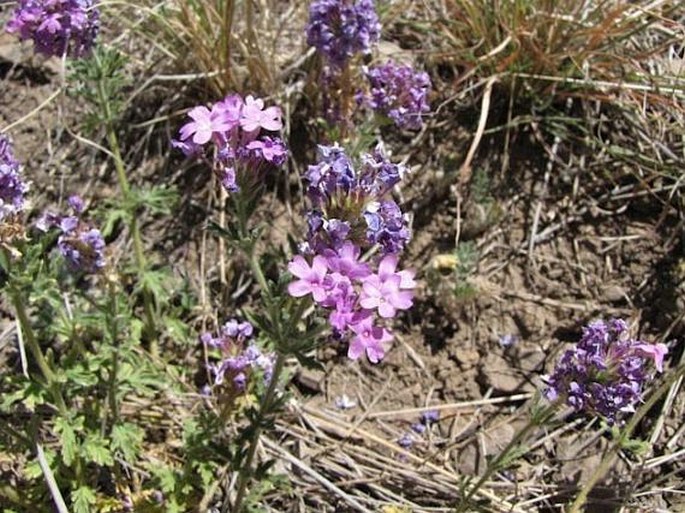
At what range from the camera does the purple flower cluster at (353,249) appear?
6.68 feet

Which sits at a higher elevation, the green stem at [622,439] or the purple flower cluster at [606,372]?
the purple flower cluster at [606,372]

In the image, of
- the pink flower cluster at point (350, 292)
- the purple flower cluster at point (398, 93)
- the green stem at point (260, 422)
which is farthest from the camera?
the purple flower cluster at point (398, 93)

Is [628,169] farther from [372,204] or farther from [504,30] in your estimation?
[372,204]

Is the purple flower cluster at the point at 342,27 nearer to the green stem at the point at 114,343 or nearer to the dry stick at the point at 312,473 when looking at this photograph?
the green stem at the point at 114,343

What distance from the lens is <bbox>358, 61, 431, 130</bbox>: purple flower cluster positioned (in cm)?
327

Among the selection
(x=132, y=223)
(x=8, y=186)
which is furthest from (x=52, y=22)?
(x=132, y=223)

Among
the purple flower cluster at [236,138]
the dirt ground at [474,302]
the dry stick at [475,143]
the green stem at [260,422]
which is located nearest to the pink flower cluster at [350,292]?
the purple flower cluster at [236,138]

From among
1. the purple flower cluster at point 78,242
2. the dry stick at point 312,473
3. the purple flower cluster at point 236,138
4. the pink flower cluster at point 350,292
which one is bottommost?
the dry stick at point 312,473

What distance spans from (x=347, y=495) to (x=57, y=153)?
2162 mm

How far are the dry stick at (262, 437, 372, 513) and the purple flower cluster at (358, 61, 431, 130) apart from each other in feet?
4.46

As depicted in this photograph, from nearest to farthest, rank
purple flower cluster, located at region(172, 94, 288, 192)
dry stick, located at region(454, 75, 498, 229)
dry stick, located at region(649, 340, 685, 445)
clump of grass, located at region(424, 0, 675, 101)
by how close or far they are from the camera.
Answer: purple flower cluster, located at region(172, 94, 288, 192), dry stick, located at region(649, 340, 685, 445), dry stick, located at region(454, 75, 498, 229), clump of grass, located at region(424, 0, 675, 101)

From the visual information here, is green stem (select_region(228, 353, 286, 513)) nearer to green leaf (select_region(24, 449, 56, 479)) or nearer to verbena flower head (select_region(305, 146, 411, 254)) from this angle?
verbena flower head (select_region(305, 146, 411, 254))

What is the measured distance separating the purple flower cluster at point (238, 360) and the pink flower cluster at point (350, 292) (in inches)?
40.3

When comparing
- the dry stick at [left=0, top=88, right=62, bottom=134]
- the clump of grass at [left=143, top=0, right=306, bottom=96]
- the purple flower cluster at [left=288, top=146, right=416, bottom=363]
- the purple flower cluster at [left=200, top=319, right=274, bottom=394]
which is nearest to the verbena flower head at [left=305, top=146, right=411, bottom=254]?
the purple flower cluster at [left=288, top=146, right=416, bottom=363]
